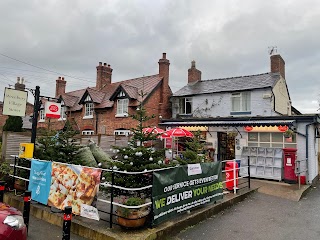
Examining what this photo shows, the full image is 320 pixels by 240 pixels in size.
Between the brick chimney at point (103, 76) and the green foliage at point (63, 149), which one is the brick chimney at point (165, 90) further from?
the green foliage at point (63, 149)

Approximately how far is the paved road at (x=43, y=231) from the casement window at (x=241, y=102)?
14696 millimetres

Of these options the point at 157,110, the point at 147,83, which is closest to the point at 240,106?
the point at 157,110

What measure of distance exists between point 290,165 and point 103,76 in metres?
19.3

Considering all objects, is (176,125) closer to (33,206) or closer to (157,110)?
(157,110)

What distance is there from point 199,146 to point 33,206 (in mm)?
5329

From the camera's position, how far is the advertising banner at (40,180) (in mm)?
6867

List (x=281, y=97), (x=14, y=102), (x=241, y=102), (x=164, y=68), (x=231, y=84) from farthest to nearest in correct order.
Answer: (x=164, y=68) < (x=231, y=84) < (x=281, y=97) < (x=241, y=102) < (x=14, y=102)

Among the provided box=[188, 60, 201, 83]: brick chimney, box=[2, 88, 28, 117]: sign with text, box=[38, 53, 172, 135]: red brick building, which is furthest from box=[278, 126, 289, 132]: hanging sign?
box=[2, 88, 28, 117]: sign with text

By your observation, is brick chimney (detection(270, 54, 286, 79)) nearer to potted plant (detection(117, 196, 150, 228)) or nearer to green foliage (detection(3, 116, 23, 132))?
potted plant (detection(117, 196, 150, 228))

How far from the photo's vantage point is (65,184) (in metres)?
6.36

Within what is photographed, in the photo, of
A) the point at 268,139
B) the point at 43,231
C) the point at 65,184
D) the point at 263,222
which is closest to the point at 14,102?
the point at 65,184

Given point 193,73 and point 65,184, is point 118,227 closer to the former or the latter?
point 65,184

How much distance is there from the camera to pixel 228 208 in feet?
27.1

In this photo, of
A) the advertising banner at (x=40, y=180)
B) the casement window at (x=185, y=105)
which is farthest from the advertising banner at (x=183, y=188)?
the casement window at (x=185, y=105)
